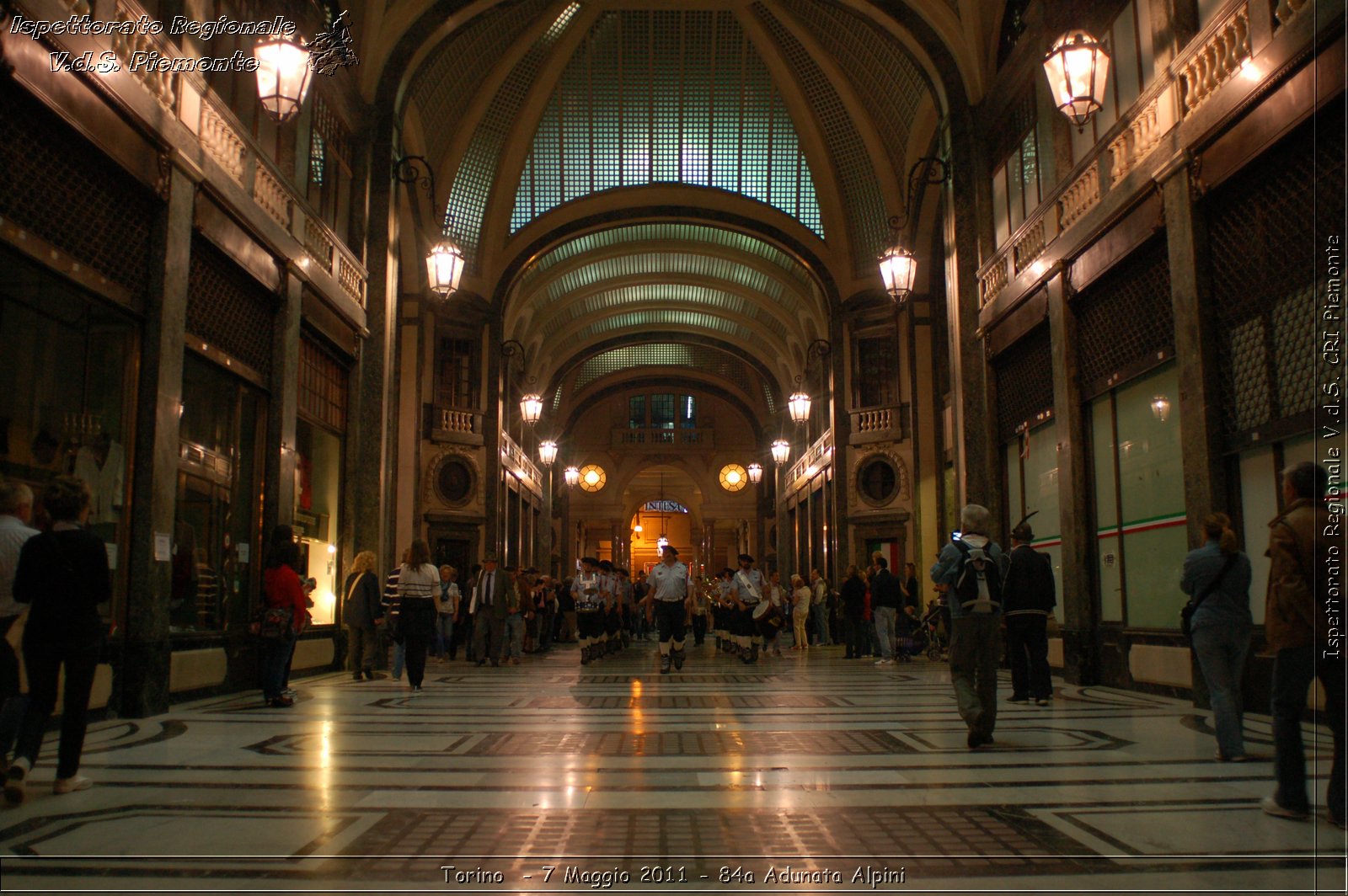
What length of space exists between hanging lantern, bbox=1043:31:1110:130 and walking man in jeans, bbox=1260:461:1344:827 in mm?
5308

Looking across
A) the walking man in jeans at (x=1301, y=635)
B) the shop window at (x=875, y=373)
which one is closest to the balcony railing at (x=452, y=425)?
the shop window at (x=875, y=373)

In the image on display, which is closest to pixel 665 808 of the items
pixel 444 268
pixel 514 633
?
pixel 444 268

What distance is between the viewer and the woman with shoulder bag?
5188 millimetres

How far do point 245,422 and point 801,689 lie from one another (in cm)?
611

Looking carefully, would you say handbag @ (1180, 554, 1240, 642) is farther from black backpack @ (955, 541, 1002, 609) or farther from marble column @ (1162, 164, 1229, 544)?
marble column @ (1162, 164, 1229, 544)

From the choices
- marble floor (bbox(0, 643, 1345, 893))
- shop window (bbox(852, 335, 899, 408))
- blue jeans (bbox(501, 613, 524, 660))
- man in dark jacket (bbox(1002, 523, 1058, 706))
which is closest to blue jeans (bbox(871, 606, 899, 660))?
blue jeans (bbox(501, 613, 524, 660))

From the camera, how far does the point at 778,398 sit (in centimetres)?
3500

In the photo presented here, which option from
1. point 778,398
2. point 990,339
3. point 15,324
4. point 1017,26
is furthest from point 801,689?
point 778,398

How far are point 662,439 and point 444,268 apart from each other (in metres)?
27.8

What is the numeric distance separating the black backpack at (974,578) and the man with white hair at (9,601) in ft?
15.3

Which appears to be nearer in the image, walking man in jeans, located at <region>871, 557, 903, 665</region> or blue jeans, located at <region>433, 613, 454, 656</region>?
walking man in jeans, located at <region>871, 557, 903, 665</region>

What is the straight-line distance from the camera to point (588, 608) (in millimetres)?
15133

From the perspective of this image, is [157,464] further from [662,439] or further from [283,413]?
[662,439]

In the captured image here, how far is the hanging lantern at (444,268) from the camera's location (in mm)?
13070
